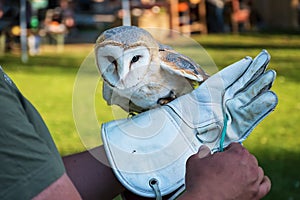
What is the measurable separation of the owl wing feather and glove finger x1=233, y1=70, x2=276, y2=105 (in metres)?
0.11

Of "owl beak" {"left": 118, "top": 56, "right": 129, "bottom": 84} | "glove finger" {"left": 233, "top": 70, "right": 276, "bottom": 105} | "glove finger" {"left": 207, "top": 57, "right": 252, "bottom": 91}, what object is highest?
"owl beak" {"left": 118, "top": 56, "right": 129, "bottom": 84}

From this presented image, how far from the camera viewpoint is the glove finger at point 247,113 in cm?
174

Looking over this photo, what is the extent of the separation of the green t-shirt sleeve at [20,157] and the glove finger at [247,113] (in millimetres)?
533

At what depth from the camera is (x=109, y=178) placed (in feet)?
5.90

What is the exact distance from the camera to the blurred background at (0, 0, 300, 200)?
19.7 ft

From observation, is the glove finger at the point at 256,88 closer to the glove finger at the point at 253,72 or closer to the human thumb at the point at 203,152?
the glove finger at the point at 253,72

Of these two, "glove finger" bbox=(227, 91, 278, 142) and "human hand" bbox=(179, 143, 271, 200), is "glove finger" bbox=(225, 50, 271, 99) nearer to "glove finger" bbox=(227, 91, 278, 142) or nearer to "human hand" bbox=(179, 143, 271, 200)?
"glove finger" bbox=(227, 91, 278, 142)

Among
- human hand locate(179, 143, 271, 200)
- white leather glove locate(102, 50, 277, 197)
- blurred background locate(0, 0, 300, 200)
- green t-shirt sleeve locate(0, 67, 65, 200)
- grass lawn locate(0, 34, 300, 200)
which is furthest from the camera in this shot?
blurred background locate(0, 0, 300, 200)

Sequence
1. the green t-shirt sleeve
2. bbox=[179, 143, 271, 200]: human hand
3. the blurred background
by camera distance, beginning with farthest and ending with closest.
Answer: the blurred background
bbox=[179, 143, 271, 200]: human hand
the green t-shirt sleeve

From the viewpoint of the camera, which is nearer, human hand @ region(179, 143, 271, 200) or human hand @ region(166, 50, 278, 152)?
human hand @ region(179, 143, 271, 200)

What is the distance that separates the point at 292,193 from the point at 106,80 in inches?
125

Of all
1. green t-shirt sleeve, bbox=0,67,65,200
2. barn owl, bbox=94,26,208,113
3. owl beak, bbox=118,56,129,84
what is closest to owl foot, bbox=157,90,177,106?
barn owl, bbox=94,26,208,113

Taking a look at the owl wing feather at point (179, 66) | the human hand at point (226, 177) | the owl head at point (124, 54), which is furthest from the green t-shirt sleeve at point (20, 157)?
the owl wing feather at point (179, 66)

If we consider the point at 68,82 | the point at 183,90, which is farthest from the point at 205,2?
the point at 183,90
